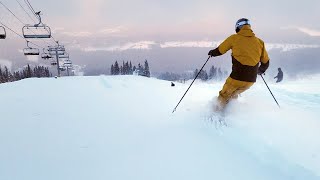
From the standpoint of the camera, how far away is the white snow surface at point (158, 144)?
11.2 feet

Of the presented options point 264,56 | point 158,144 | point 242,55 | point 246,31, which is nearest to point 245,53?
point 242,55

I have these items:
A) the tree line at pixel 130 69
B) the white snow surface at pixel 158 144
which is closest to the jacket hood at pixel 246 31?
the white snow surface at pixel 158 144

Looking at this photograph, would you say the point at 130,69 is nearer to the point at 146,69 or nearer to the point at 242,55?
the point at 146,69

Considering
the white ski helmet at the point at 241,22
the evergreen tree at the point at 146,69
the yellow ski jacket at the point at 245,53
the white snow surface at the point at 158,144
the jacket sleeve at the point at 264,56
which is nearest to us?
the white snow surface at the point at 158,144

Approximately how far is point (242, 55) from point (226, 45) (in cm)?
45

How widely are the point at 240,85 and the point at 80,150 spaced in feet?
12.7

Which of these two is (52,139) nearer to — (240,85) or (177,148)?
(177,148)

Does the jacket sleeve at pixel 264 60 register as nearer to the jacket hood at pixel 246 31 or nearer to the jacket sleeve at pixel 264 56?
the jacket sleeve at pixel 264 56

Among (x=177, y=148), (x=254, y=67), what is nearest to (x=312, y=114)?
(x=254, y=67)

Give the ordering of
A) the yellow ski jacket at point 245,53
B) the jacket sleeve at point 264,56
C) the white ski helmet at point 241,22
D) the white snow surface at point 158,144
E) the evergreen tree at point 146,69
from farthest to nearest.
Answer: the evergreen tree at point 146,69 → the jacket sleeve at point 264,56 → the white ski helmet at point 241,22 → the yellow ski jacket at point 245,53 → the white snow surface at point 158,144

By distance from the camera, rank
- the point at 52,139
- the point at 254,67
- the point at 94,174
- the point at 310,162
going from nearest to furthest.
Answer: the point at 94,174 → the point at 310,162 → the point at 52,139 → the point at 254,67

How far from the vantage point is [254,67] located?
6496 millimetres

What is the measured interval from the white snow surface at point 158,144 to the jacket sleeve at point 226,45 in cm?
127

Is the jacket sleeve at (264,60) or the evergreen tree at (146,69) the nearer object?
the jacket sleeve at (264,60)
